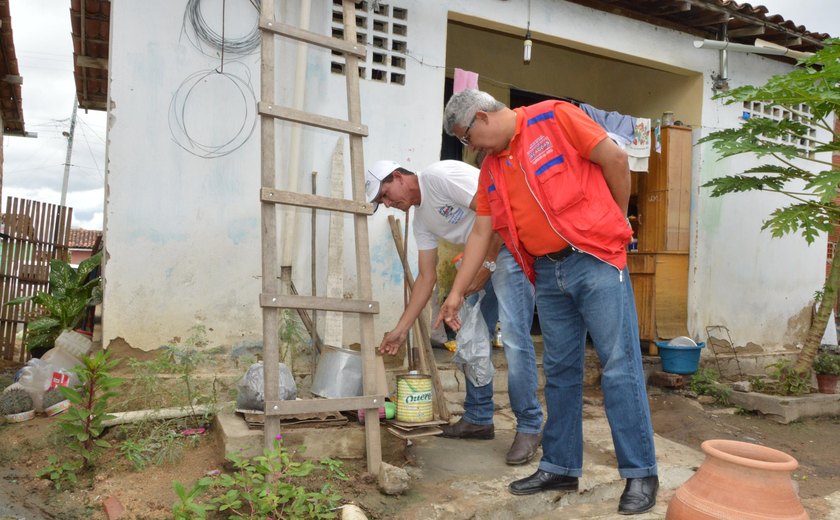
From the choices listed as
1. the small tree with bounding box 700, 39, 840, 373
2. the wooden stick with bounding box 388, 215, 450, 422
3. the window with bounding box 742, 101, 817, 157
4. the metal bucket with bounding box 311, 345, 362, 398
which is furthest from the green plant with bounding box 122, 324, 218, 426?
the window with bounding box 742, 101, 817, 157

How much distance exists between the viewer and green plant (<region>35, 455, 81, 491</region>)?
3.08 metres

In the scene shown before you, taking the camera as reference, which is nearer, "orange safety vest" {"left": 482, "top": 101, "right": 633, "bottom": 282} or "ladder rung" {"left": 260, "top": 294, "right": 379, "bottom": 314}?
"orange safety vest" {"left": 482, "top": 101, "right": 633, "bottom": 282}

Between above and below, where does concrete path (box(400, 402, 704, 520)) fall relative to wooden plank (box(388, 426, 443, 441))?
below

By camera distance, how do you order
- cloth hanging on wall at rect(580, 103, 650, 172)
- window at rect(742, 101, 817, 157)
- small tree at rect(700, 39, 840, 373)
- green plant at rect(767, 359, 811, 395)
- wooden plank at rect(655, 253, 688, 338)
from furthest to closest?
window at rect(742, 101, 817, 157), wooden plank at rect(655, 253, 688, 338), cloth hanging on wall at rect(580, 103, 650, 172), green plant at rect(767, 359, 811, 395), small tree at rect(700, 39, 840, 373)

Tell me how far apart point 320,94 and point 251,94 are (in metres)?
0.53

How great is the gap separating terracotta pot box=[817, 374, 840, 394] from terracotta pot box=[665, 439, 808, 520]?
15.2 ft

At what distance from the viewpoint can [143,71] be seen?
4441 millimetres

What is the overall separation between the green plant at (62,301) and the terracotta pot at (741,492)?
485 centimetres

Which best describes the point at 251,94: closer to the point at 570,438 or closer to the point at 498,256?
the point at 498,256

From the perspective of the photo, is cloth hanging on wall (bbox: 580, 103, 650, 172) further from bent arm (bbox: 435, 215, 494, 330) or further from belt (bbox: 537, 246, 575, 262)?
belt (bbox: 537, 246, 575, 262)

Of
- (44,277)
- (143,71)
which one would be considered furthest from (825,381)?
(44,277)

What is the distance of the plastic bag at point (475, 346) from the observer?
12.2 feet

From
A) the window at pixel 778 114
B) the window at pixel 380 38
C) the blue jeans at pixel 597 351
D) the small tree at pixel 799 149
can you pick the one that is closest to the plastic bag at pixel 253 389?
the blue jeans at pixel 597 351

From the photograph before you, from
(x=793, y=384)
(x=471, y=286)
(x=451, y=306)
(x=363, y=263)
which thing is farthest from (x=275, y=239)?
(x=793, y=384)
